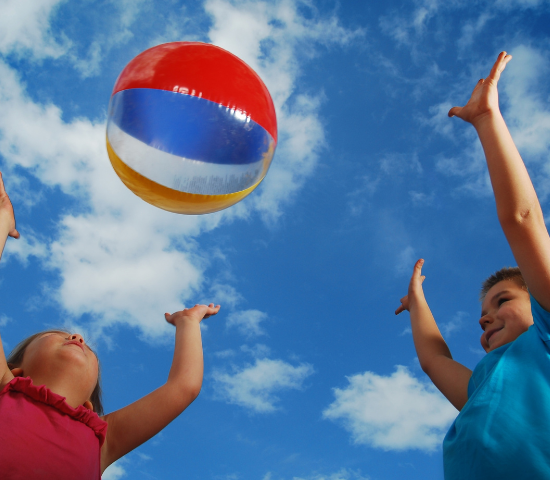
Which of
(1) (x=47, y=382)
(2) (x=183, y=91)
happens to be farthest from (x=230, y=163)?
(1) (x=47, y=382)

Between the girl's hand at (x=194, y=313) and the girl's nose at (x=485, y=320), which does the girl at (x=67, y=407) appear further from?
the girl's nose at (x=485, y=320)

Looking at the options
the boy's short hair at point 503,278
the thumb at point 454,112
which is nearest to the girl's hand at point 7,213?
the thumb at point 454,112

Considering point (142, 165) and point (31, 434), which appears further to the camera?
point (142, 165)

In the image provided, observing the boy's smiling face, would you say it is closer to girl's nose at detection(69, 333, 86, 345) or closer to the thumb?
the thumb

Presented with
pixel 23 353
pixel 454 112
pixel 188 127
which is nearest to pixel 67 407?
pixel 23 353

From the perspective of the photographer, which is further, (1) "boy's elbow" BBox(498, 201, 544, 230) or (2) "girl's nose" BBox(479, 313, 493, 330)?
(2) "girl's nose" BBox(479, 313, 493, 330)

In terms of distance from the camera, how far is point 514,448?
1.62 metres

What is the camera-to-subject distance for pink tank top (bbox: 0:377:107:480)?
189 cm

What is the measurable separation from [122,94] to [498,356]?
250 centimetres

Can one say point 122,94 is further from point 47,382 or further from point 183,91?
point 47,382

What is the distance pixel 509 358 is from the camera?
6.35 ft

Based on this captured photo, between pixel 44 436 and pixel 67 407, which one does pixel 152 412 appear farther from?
pixel 44 436

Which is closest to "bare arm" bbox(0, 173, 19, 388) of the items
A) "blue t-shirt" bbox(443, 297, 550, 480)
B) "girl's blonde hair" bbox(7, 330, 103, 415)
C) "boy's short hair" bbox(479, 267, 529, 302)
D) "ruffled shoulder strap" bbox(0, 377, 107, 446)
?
"ruffled shoulder strap" bbox(0, 377, 107, 446)

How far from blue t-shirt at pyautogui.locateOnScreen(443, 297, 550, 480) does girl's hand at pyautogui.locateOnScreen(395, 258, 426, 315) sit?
3.71 feet
